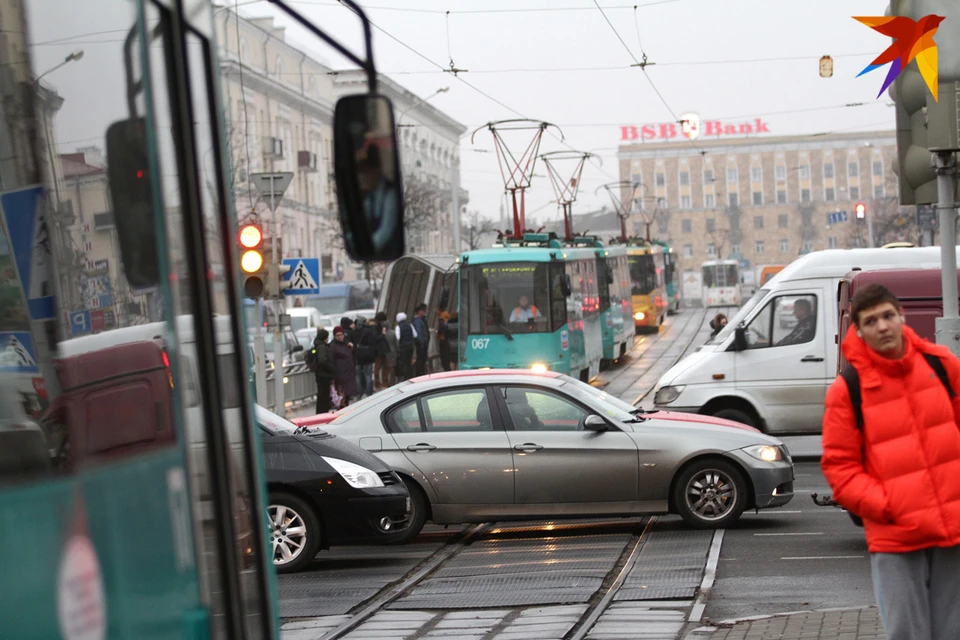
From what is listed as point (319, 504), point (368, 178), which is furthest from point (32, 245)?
point (319, 504)

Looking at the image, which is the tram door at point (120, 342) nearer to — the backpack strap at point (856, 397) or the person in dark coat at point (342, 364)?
the backpack strap at point (856, 397)

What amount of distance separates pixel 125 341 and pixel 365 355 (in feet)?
79.5

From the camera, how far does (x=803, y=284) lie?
17.5 m

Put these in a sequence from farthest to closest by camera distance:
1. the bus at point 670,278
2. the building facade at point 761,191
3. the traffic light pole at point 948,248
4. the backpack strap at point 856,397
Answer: the building facade at point 761,191, the bus at point 670,278, the traffic light pole at point 948,248, the backpack strap at point 856,397

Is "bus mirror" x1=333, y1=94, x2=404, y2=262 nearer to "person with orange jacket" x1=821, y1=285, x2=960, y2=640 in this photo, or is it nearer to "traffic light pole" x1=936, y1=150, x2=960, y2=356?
"person with orange jacket" x1=821, y1=285, x2=960, y2=640

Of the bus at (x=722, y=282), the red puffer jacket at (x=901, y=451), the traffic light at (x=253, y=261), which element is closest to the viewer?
the red puffer jacket at (x=901, y=451)

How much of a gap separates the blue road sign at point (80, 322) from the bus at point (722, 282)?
7326cm

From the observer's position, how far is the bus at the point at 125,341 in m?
2.46

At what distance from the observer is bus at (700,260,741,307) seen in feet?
246

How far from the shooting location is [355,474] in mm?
11023

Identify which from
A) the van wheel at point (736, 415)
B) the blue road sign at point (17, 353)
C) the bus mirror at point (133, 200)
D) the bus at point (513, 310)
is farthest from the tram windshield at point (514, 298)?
the blue road sign at point (17, 353)

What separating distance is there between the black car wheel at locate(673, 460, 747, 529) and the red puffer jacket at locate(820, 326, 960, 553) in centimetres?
724

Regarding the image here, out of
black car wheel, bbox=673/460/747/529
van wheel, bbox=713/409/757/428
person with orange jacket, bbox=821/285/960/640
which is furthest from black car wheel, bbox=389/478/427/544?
person with orange jacket, bbox=821/285/960/640

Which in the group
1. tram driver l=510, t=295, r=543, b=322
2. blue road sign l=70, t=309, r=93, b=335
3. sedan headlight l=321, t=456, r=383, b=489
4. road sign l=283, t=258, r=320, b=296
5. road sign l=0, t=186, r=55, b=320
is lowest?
sedan headlight l=321, t=456, r=383, b=489
